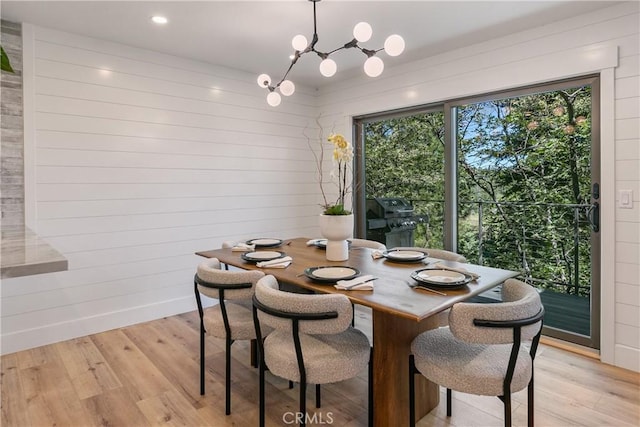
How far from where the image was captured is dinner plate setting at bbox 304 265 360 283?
6.54 ft

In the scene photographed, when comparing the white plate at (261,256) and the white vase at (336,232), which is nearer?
the white vase at (336,232)

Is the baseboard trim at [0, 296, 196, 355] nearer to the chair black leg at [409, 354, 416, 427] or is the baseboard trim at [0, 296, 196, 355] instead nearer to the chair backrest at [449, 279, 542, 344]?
the chair black leg at [409, 354, 416, 427]

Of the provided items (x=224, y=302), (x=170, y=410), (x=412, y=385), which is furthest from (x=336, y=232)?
(x=170, y=410)

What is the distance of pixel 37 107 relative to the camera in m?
3.12

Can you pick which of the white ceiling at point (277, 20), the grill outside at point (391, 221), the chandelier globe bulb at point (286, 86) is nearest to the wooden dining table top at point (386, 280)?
the chandelier globe bulb at point (286, 86)

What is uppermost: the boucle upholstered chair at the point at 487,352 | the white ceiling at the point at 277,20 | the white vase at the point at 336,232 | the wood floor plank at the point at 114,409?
the white ceiling at the point at 277,20

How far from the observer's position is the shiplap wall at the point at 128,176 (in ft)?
10.4

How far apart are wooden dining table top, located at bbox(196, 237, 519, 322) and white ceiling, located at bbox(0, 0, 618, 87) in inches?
71.2

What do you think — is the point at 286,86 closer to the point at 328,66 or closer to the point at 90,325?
the point at 328,66

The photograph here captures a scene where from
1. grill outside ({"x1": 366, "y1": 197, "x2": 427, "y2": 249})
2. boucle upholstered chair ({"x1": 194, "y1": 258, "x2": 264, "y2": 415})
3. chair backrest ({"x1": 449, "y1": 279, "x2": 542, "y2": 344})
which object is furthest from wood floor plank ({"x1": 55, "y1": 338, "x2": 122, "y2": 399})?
grill outside ({"x1": 366, "y1": 197, "x2": 427, "y2": 249})

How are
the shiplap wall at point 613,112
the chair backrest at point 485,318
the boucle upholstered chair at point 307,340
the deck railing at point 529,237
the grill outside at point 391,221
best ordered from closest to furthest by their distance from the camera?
the chair backrest at point 485,318, the boucle upholstered chair at point 307,340, the shiplap wall at point 613,112, the deck railing at point 529,237, the grill outside at point 391,221

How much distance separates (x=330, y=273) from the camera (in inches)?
83.5

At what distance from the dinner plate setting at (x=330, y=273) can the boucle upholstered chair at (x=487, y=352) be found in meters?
0.49

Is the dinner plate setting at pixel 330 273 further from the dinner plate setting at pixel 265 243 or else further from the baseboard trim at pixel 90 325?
the baseboard trim at pixel 90 325
